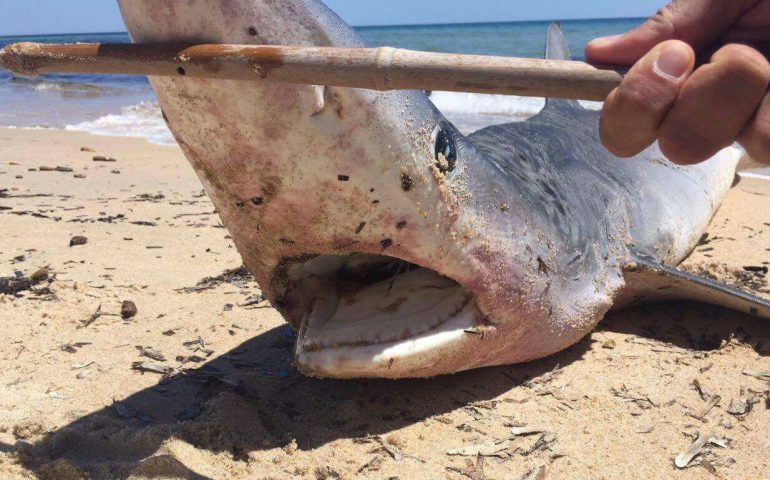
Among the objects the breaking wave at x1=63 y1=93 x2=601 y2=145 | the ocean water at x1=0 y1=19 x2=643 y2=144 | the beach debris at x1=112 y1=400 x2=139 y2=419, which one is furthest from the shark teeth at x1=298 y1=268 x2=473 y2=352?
the breaking wave at x1=63 y1=93 x2=601 y2=145

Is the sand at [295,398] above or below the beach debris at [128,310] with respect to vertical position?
above

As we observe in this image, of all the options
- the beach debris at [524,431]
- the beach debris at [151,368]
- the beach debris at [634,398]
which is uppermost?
Answer: the beach debris at [524,431]

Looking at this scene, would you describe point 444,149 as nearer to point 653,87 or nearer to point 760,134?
point 653,87

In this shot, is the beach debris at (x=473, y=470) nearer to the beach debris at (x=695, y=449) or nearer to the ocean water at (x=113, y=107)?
the beach debris at (x=695, y=449)

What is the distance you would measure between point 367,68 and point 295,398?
1567 millimetres

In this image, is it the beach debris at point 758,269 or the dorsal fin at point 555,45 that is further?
the dorsal fin at point 555,45

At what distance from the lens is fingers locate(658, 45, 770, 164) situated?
4.26 ft

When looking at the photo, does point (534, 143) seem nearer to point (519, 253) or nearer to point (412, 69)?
point (519, 253)

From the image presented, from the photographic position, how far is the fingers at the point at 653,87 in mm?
1357

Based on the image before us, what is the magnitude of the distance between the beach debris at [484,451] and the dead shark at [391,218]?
25 centimetres

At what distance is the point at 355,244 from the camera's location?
2072 mm

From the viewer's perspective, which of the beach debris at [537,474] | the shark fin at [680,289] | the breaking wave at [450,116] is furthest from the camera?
the breaking wave at [450,116]

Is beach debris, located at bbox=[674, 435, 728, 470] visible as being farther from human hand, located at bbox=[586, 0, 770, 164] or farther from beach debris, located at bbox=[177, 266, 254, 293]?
beach debris, located at bbox=[177, 266, 254, 293]

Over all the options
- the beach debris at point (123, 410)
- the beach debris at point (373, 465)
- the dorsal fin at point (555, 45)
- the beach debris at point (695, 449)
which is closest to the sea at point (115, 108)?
the dorsal fin at point (555, 45)
